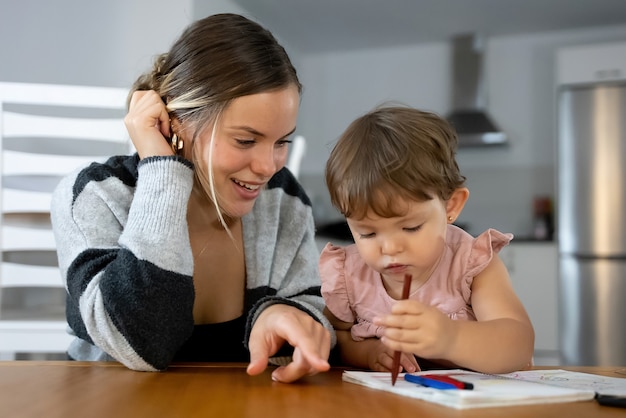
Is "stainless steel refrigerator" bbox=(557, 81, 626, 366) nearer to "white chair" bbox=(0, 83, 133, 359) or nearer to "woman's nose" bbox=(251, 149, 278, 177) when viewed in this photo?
"white chair" bbox=(0, 83, 133, 359)

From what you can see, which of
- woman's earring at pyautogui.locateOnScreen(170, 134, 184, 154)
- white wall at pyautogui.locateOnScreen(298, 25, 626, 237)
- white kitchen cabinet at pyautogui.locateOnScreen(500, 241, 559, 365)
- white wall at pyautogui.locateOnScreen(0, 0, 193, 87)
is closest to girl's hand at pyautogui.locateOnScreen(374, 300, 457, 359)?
woman's earring at pyautogui.locateOnScreen(170, 134, 184, 154)

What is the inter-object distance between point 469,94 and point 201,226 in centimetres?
426

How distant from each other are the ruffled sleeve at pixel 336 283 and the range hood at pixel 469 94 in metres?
4.18

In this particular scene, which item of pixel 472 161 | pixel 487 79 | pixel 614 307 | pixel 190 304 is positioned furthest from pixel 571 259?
pixel 190 304

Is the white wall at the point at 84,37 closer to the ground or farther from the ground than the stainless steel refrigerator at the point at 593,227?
farther from the ground

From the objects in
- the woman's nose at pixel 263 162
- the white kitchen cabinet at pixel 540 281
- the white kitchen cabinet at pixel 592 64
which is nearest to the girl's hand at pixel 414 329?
the woman's nose at pixel 263 162

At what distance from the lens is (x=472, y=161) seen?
212 inches

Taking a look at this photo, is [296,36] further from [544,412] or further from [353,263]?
[544,412]

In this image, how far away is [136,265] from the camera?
105cm

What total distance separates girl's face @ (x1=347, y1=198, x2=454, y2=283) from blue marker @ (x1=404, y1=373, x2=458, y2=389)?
202mm

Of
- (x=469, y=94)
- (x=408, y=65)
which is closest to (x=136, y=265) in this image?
(x=469, y=94)

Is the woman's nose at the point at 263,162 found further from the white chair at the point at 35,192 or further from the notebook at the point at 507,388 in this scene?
the white chair at the point at 35,192

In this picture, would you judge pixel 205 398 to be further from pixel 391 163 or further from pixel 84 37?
pixel 84 37

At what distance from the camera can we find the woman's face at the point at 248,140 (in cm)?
120
